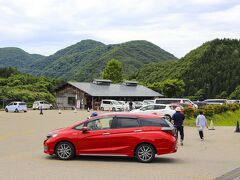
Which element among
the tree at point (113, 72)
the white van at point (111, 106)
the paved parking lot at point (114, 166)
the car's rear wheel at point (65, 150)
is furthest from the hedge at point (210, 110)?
the tree at point (113, 72)

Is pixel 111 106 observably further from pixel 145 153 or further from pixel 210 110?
pixel 145 153

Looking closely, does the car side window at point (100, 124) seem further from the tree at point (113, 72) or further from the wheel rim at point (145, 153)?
the tree at point (113, 72)

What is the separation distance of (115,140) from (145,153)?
1.03 m

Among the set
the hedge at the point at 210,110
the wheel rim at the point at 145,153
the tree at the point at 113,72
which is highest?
the tree at the point at 113,72

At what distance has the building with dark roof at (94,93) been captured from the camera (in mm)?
64375

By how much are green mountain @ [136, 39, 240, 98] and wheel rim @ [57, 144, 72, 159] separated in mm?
89425

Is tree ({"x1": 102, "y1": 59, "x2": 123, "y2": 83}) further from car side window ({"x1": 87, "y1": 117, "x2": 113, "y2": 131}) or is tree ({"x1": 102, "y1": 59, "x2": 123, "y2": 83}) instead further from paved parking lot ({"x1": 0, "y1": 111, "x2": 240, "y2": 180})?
car side window ({"x1": 87, "y1": 117, "x2": 113, "y2": 131})

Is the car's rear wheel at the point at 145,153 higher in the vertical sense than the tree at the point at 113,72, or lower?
lower

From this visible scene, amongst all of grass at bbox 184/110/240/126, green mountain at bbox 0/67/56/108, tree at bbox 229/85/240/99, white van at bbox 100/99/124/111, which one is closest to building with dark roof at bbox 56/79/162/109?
white van at bbox 100/99/124/111

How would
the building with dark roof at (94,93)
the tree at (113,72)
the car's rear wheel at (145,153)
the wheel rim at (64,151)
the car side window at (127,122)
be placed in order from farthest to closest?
the tree at (113,72) < the building with dark roof at (94,93) < the car side window at (127,122) < the wheel rim at (64,151) < the car's rear wheel at (145,153)

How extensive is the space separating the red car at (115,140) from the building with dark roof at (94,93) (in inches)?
1969

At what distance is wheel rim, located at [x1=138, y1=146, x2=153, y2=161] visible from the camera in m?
12.4

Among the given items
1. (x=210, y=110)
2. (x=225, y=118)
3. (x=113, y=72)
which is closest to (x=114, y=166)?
(x=210, y=110)

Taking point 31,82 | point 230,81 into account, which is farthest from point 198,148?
point 230,81
